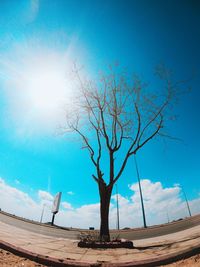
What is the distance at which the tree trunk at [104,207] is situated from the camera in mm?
7040

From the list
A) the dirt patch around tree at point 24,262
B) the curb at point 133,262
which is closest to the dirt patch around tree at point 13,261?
the dirt patch around tree at point 24,262

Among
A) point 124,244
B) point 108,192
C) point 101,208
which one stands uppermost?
point 108,192

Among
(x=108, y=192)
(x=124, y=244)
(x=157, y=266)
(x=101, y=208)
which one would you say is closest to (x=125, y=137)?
(x=108, y=192)

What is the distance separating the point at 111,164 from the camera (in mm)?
8930

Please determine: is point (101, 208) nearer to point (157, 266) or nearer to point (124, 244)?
point (124, 244)

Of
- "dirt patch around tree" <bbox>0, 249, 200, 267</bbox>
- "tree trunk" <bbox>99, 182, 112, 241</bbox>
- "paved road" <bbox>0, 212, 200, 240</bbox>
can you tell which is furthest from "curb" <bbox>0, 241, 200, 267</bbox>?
"paved road" <bbox>0, 212, 200, 240</bbox>

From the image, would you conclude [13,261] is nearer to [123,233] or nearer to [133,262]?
[133,262]

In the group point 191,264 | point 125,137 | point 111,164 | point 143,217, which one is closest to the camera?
point 191,264

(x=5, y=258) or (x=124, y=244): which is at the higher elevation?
(x=124, y=244)

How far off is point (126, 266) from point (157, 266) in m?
0.55

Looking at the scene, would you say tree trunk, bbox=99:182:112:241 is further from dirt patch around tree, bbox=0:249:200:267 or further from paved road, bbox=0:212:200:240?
paved road, bbox=0:212:200:240

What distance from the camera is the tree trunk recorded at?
7.04m

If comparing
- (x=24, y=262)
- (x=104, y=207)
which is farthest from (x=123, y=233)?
(x=24, y=262)

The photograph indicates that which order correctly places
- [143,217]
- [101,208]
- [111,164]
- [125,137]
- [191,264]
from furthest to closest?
[143,217] < [125,137] < [111,164] < [101,208] < [191,264]
